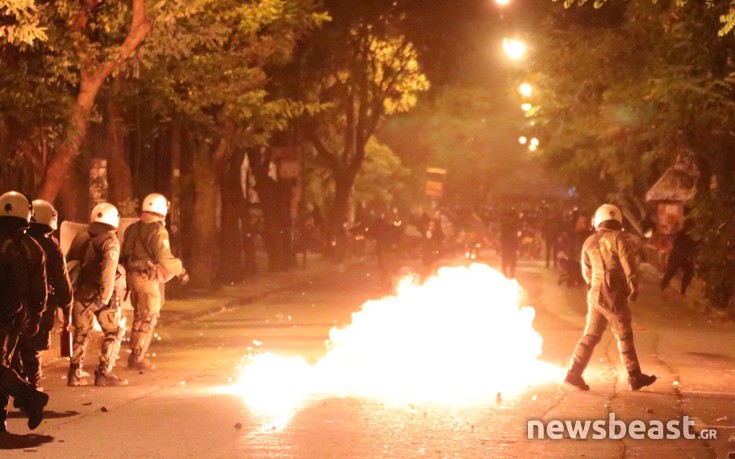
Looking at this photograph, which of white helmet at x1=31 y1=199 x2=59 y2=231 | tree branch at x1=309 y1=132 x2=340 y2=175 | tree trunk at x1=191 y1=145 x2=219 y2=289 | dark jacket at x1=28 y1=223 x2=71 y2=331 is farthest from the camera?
tree branch at x1=309 y1=132 x2=340 y2=175

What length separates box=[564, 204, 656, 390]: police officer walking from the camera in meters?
13.4

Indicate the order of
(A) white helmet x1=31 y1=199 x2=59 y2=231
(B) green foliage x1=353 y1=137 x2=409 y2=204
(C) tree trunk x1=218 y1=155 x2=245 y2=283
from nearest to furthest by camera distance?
(A) white helmet x1=31 y1=199 x2=59 y2=231 → (C) tree trunk x1=218 y1=155 x2=245 y2=283 → (B) green foliage x1=353 y1=137 x2=409 y2=204

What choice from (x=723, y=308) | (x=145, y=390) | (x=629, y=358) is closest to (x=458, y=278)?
(x=629, y=358)

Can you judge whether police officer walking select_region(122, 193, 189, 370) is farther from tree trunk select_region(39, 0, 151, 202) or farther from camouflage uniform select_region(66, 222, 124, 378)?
tree trunk select_region(39, 0, 151, 202)

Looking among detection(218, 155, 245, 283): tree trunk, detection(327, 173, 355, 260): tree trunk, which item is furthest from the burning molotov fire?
detection(327, 173, 355, 260): tree trunk

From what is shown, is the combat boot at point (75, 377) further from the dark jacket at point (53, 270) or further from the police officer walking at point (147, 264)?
the dark jacket at point (53, 270)

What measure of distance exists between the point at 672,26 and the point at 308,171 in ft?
95.7

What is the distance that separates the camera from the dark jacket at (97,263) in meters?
13.6

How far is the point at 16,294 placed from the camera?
1033 centimetres

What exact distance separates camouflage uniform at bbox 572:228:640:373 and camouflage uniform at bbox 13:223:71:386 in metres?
5.50

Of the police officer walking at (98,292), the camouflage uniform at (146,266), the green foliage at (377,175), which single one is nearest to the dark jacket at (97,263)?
the police officer walking at (98,292)

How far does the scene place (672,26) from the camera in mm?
26469

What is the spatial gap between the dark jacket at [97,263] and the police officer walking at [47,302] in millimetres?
1726

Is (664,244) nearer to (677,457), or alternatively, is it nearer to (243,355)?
(243,355)
